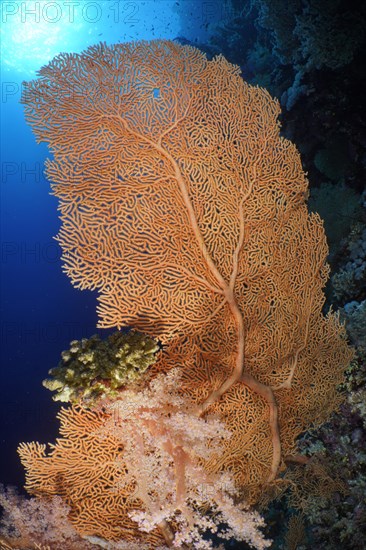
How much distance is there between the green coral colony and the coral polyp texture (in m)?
0.29

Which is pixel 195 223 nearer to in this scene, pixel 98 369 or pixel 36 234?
pixel 98 369

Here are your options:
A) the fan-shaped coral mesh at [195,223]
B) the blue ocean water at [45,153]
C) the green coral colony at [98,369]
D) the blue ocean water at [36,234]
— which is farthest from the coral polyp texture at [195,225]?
the blue ocean water at [36,234]

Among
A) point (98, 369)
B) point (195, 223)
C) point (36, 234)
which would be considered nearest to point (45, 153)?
point (36, 234)

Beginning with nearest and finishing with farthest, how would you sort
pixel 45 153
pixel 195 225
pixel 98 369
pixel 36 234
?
pixel 98 369 → pixel 195 225 → pixel 36 234 → pixel 45 153

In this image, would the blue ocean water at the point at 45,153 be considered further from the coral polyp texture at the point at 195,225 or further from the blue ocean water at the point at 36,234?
the coral polyp texture at the point at 195,225

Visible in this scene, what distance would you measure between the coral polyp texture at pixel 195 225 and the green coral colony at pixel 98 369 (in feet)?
0.94

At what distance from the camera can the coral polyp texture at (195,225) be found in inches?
143

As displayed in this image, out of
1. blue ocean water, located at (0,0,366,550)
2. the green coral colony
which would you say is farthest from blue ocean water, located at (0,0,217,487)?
the green coral colony

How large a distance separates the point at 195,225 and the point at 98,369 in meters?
1.78

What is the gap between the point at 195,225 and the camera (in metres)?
3.77

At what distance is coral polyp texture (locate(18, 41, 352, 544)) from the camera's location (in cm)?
364

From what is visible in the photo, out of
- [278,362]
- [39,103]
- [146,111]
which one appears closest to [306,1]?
[146,111]

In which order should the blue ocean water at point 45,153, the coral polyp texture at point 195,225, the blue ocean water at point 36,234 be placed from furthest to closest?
the blue ocean water at point 36,234 < the blue ocean water at point 45,153 < the coral polyp texture at point 195,225

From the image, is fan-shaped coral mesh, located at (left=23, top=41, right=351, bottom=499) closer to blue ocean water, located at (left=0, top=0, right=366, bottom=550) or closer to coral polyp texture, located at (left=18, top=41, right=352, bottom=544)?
coral polyp texture, located at (left=18, top=41, right=352, bottom=544)
